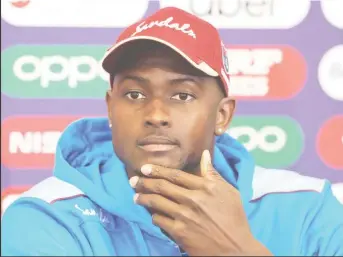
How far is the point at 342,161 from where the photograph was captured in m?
1.26

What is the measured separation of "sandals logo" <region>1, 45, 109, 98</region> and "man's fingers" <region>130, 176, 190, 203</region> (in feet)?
0.85

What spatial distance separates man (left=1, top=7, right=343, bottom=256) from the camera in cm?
106

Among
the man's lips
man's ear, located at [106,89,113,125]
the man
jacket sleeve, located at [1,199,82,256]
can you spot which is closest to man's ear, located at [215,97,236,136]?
the man

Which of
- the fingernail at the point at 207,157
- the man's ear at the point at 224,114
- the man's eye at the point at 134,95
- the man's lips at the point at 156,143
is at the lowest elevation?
the fingernail at the point at 207,157

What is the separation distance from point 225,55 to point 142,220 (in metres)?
0.38

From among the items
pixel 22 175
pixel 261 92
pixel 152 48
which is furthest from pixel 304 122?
pixel 22 175

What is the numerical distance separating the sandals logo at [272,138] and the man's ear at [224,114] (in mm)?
81

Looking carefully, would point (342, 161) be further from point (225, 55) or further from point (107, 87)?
point (107, 87)

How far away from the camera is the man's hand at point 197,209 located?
1057mm

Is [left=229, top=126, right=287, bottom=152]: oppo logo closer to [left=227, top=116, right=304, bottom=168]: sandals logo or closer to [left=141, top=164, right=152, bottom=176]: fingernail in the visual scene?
[left=227, top=116, right=304, bottom=168]: sandals logo

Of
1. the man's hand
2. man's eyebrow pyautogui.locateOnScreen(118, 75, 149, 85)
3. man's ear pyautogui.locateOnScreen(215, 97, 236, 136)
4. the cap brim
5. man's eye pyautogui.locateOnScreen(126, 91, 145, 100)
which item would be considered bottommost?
the man's hand

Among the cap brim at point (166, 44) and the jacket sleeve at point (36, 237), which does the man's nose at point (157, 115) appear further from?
the jacket sleeve at point (36, 237)

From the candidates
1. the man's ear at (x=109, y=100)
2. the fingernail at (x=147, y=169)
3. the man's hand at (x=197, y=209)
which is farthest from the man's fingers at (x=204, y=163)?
the man's ear at (x=109, y=100)

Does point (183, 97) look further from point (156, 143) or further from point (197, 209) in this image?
point (197, 209)
